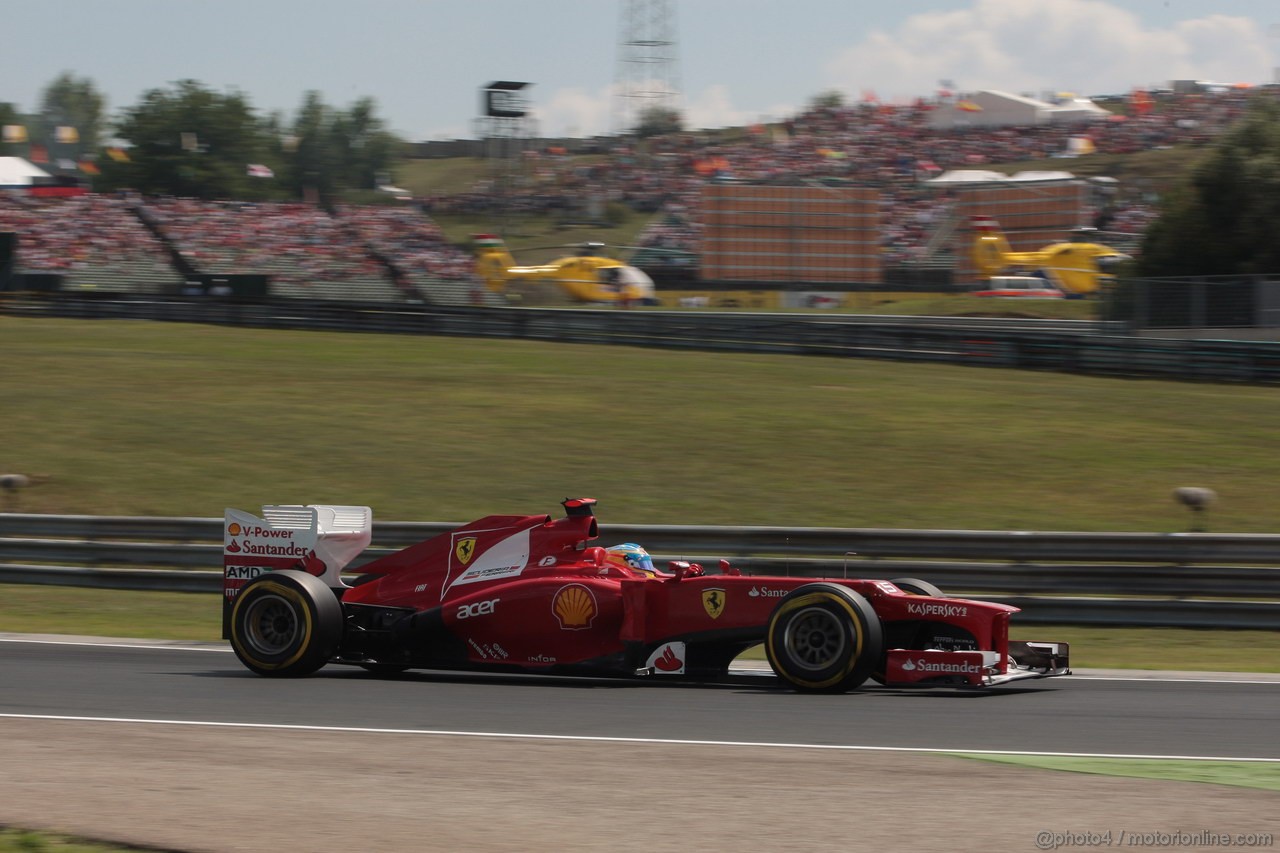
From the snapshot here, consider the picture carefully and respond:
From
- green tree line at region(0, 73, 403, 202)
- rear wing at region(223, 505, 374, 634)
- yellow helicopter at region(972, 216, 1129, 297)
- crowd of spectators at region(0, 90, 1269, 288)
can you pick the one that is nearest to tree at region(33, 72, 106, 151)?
green tree line at region(0, 73, 403, 202)

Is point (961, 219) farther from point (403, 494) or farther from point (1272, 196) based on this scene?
point (403, 494)

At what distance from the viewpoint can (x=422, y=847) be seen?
183 inches

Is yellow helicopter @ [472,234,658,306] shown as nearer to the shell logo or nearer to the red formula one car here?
the red formula one car

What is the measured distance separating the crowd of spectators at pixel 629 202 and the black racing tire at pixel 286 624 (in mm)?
35378

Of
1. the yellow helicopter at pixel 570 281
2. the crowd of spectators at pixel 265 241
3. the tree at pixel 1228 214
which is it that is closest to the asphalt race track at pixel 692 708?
the tree at pixel 1228 214

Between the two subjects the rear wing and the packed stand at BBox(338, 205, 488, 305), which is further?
the packed stand at BBox(338, 205, 488, 305)

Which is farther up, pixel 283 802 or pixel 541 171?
pixel 541 171

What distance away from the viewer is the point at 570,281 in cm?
4544

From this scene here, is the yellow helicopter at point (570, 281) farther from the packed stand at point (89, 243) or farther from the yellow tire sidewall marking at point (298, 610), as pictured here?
the yellow tire sidewall marking at point (298, 610)

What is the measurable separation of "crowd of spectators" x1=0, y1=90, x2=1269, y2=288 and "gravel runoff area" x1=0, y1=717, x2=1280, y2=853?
38.4m

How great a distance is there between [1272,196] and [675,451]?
25.7 m

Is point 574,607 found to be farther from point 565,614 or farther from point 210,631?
point 210,631

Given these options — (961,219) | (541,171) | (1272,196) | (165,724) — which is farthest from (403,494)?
(541,171)

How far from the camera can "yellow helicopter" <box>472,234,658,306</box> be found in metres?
44.9
